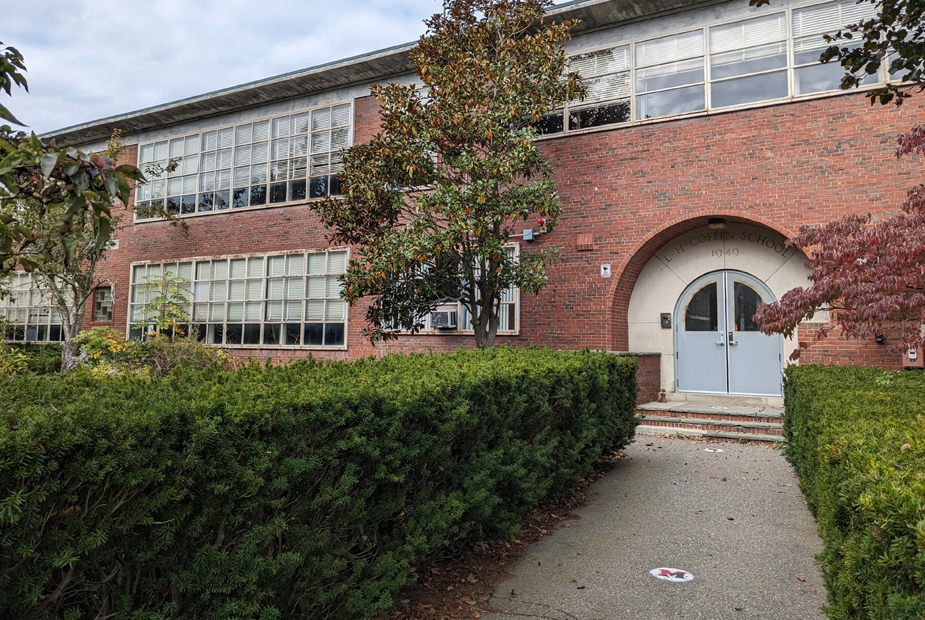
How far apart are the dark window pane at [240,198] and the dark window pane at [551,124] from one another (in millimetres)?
7824

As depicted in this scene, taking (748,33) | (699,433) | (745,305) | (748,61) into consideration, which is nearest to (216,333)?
(699,433)

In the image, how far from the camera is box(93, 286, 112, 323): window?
Result: 58.3 feet

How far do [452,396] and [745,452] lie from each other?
6.05 meters

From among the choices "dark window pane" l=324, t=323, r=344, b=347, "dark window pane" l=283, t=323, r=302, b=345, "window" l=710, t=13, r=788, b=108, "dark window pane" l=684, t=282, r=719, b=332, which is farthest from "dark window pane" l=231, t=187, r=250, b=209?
"window" l=710, t=13, r=788, b=108

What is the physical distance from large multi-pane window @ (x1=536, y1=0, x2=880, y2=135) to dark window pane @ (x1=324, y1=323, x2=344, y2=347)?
611 cm

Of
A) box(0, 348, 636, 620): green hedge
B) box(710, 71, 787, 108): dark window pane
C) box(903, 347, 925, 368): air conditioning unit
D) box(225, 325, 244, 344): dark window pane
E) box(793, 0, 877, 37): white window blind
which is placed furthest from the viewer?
box(225, 325, 244, 344): dark window pane

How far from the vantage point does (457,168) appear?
32.0ft

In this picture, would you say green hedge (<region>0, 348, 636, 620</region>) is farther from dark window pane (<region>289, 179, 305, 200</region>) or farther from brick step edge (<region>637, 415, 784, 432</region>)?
dark window pane (<region>289, 179, 305, 200</region>)

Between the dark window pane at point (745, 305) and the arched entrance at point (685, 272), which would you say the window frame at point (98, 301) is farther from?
the dark window pane at point (745, 305)

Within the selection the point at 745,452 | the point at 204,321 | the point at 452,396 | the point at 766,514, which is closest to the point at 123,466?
the point at 452,396

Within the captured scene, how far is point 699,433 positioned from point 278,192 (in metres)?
11.1

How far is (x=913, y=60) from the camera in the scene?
449 cm

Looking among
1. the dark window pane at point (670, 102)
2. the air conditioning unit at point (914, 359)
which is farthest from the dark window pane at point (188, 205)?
the air conditioning unit at point (914, 359)

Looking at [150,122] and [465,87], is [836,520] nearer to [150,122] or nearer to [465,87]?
[465,87]
